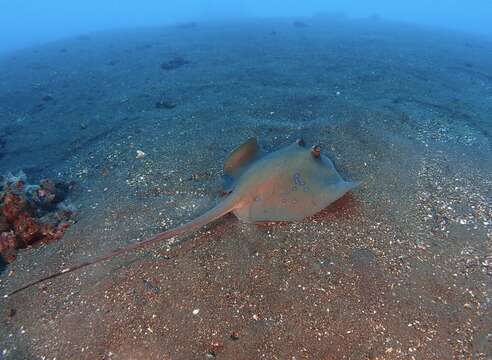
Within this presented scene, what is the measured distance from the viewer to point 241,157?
4.61m

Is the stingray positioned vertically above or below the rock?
below

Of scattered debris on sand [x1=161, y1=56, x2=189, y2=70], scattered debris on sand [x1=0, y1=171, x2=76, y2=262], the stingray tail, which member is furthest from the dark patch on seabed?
scattered debris on sand [x1=161, y1=56, x2=189, y2=70]

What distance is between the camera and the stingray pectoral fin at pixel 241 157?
179 inches

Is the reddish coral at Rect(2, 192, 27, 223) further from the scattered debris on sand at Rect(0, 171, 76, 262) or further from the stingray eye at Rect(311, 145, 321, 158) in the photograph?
the stingray eye at Rect(311, 145, 321, 158)

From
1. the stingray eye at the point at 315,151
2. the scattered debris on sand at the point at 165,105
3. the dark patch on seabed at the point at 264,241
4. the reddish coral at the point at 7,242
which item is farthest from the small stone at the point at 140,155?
the stingray eye at the point at 315,151

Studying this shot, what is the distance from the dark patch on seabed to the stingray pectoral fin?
400 millimetres

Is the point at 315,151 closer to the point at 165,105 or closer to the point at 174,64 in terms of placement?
the point at 165,105

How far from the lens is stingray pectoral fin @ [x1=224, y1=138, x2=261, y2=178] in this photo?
4.55 metres

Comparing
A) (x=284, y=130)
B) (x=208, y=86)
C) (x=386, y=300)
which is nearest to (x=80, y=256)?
(x=386, y=300)

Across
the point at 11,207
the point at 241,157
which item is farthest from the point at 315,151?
the point at 11,207

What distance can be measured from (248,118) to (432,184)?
3.71 meters

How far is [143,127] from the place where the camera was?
7.11 metres

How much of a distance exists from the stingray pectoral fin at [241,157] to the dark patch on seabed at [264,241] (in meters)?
0.40

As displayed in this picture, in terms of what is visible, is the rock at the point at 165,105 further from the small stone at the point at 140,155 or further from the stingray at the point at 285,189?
the stingray at the point at 285,189
